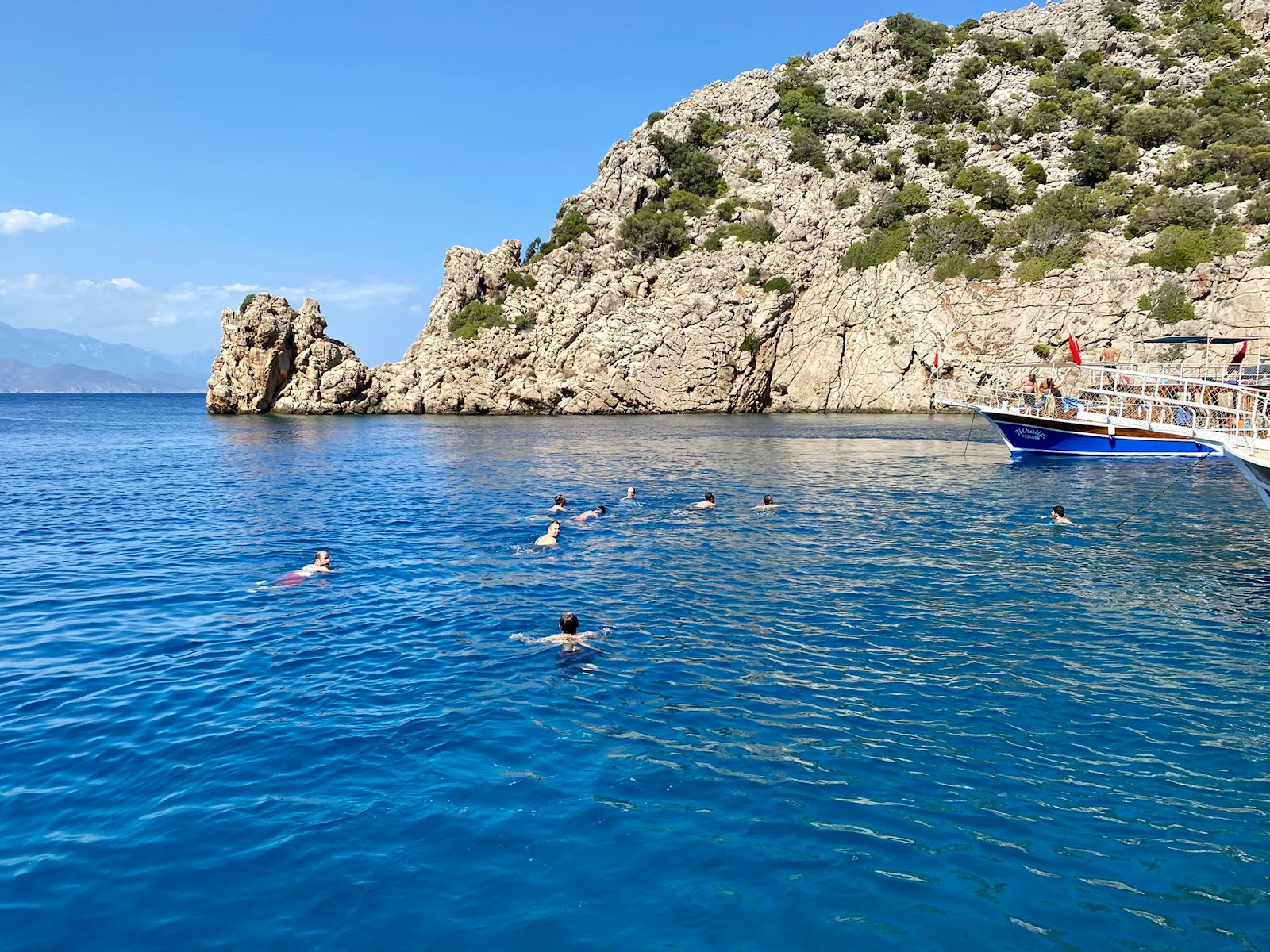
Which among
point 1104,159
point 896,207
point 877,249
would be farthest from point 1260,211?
point 877,249

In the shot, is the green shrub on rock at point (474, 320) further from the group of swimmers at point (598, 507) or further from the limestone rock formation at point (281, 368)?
the group of swimmers at point (598, 507)

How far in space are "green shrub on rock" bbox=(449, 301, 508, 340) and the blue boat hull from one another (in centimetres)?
6710

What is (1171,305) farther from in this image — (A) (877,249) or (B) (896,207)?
(B) (896,207)

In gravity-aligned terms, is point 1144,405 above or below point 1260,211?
below

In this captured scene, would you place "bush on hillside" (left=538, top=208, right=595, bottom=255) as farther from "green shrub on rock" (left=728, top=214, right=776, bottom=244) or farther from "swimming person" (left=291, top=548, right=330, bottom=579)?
"swimming person" (left=291, top=548, right=330, bottom=579)

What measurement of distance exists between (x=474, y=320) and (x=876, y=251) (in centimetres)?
4948

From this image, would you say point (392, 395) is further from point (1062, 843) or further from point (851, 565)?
point (1062, 843)

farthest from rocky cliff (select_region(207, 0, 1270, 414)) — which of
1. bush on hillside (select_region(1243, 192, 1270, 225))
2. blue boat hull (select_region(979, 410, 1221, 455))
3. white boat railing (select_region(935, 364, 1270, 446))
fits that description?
blue boat hull (select_region(979, 410, 1221, 455))

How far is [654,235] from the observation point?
9819 cm

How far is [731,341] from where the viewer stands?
87688 millimetres

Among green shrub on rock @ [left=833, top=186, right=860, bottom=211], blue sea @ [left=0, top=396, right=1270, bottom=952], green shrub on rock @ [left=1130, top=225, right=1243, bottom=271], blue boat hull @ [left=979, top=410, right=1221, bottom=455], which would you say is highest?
green shrub on rock @ [left=833, top=186, right=860, bottom=211]

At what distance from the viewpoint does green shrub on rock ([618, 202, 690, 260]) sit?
322ft

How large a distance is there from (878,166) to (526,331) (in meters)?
49.9

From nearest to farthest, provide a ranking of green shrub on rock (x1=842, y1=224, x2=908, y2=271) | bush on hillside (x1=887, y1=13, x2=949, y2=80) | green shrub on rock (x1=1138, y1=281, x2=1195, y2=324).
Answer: green shrub on rock (x1=1138, y1=281, x2=1195, y2=324) < green shrub on rock (x1=842, y1=224, x2=908, y2=271) < bush on hillside (x1=887, y1=13, x2=949, y2=80)
